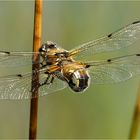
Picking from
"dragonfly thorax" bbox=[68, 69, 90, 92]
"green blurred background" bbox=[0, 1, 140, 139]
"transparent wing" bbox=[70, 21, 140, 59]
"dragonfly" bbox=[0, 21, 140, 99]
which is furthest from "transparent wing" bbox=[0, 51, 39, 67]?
"green blurred background" bbox=[0, 1, 140, 139]

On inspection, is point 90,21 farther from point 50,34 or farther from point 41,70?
point 41,70

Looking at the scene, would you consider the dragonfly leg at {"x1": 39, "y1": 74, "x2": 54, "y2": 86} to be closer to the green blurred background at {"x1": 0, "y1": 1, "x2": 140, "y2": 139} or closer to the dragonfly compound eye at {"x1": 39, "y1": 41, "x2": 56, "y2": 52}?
the dragonfly compound eye at {"x1": 39, "y1": 41, "x2": 56, "y2": 52}

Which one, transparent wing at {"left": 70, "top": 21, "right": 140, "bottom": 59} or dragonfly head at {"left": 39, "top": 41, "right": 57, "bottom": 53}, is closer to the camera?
dragonfly head at {"left": 39, "top": 41, "right": 57, "bottom": 53}

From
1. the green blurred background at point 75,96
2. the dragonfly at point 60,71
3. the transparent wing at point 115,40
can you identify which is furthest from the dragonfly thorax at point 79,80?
the green blurred background at point 75,96

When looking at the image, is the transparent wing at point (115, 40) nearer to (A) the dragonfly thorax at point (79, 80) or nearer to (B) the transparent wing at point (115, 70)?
(B) the transparent wing at point (115, 70)

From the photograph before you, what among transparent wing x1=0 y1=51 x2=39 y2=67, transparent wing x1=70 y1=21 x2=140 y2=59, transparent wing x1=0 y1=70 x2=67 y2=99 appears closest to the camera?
transparent wing x1=0 y1=70 x2=67 y2=99

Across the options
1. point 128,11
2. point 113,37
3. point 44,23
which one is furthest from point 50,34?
point 113,37
